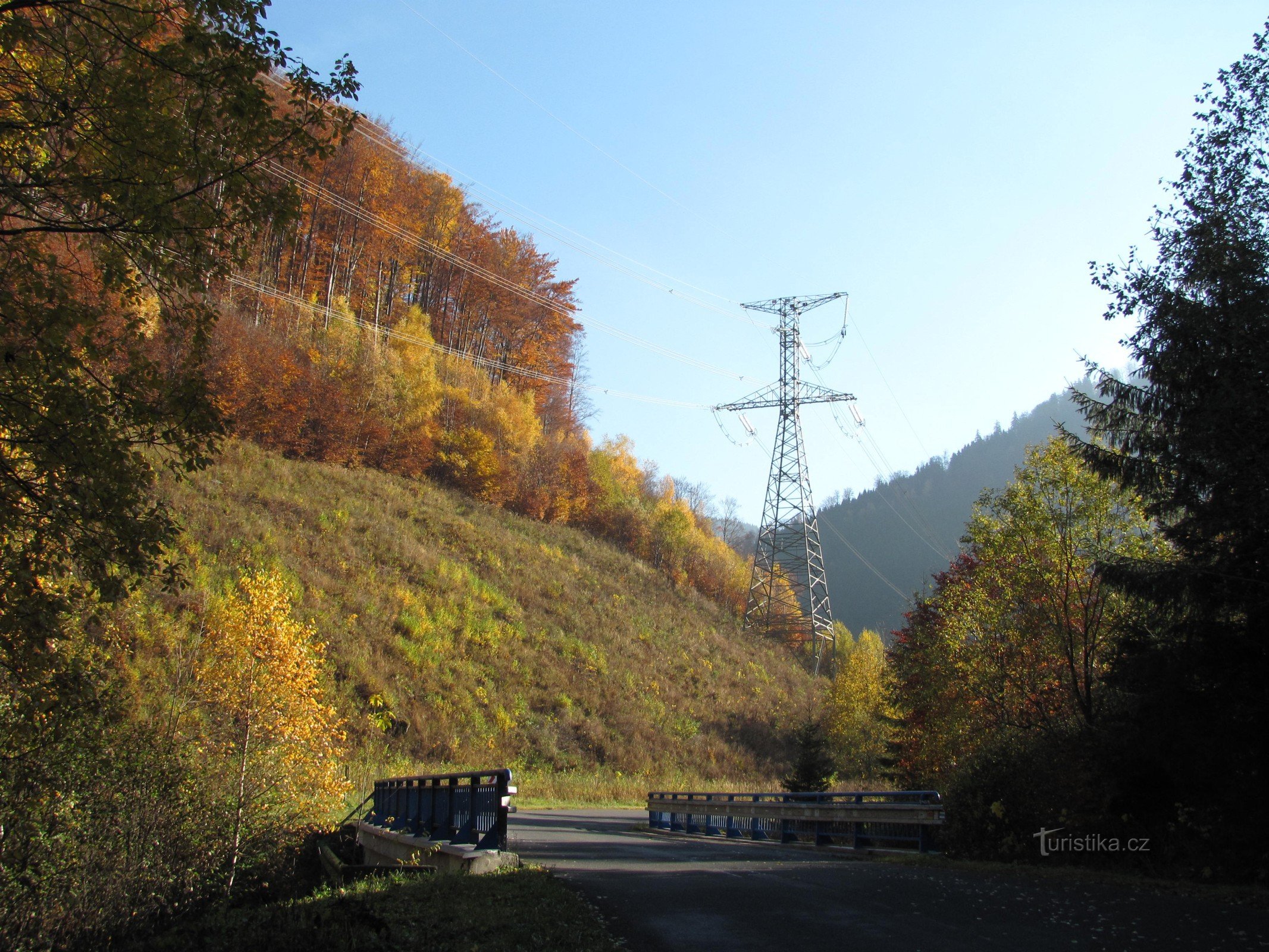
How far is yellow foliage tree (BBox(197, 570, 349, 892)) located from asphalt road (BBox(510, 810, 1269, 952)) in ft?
26.9

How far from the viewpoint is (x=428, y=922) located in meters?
6.97

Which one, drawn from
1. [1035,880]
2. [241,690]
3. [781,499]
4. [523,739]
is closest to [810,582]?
[781,499]

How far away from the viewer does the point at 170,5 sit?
252 inches

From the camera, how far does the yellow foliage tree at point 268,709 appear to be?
55.1 ft

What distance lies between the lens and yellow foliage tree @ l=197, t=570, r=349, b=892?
16.8 meters

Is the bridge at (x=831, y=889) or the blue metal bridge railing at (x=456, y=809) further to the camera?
the blue metal bridge railing at (x=456, y=809)

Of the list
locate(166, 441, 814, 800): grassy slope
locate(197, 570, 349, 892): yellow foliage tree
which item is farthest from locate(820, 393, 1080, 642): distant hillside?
locate(197, 570, 349, 892): yellow foliage tree

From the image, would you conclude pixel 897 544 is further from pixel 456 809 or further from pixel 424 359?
pixel 456 809

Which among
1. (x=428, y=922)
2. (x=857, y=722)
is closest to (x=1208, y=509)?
(x=428, y=922)

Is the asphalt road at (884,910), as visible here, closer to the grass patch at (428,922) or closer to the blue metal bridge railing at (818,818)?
the grass patch at (428,922)

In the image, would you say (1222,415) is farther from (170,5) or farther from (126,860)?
(126,860)

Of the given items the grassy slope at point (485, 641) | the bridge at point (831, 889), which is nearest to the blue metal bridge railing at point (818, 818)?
the bridge at point (831, 889)

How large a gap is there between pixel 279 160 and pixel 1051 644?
21.1 meters

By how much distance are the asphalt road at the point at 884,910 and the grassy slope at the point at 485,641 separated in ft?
58.2
